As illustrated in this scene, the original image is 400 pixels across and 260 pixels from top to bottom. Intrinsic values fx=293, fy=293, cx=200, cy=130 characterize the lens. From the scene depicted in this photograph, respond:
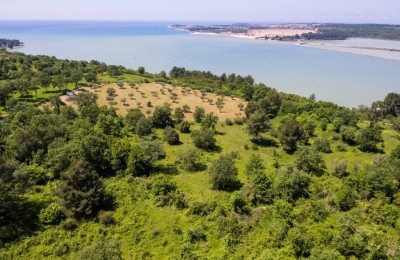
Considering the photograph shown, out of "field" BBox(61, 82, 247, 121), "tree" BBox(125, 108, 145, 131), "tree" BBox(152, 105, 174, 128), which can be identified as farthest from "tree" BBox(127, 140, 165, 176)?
"field" BBox(61, 82, 247, 121)

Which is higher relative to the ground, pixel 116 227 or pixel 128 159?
pixel 128 159

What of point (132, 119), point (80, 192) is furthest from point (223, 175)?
point (132, 119)

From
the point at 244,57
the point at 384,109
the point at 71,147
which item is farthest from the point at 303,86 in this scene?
the point at 71,147

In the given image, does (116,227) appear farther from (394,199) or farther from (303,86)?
(303,86)

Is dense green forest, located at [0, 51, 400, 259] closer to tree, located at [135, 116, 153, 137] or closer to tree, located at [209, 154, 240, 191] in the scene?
tree, located at [209, 154, 240, 191]

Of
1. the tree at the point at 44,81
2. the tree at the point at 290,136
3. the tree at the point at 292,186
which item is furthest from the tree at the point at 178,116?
the tree at the point at 44,81

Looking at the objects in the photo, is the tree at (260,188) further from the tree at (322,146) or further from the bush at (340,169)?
the tree at (322,146)
